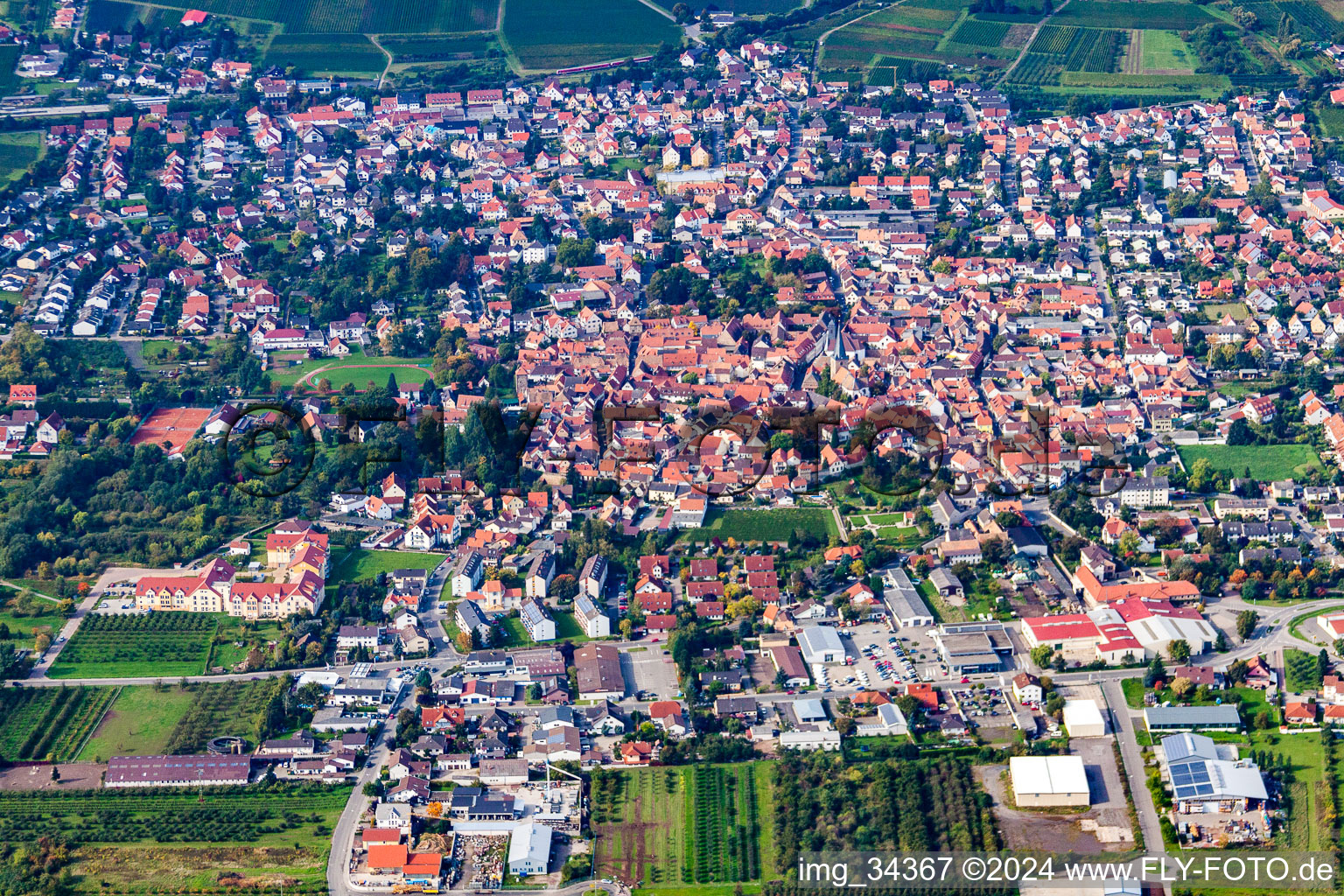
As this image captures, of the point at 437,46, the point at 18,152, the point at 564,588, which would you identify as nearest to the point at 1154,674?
the point at 564,588

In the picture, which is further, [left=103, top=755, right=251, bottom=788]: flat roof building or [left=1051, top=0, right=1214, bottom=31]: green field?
[left=1051, top=0, right=1214, bottom=31]: green field

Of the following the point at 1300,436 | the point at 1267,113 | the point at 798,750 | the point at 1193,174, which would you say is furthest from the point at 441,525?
the point at 1267,113

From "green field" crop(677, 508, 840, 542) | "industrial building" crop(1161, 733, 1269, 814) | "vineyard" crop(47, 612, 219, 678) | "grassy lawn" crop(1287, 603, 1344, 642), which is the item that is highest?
"industrial building" crop(1161, 733, 1269, 814)

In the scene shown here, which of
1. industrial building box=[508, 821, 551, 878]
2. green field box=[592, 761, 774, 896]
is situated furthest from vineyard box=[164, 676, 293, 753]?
green field box=[592, 761, 774, 896]

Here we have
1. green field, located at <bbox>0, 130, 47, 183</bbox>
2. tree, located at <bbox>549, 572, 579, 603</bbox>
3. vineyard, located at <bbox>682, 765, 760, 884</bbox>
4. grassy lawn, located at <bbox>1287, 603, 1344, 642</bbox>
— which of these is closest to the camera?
vineyard, located at <bbox>682, 765, 760, 884</bbox>

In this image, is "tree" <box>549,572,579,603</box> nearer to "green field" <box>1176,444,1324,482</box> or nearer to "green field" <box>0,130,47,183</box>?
"green field" <box>1176,444,1324,482</box>

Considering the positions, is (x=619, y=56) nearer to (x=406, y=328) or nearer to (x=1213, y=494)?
(x=406, y=328)

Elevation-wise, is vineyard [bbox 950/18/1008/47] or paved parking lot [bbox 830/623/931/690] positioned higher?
vineyard [bbox 950/18/1008/47]
